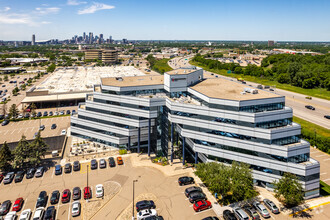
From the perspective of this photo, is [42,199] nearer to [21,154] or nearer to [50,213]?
[50,213]

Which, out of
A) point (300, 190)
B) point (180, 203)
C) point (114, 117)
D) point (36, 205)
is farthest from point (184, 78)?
point (36, 205)

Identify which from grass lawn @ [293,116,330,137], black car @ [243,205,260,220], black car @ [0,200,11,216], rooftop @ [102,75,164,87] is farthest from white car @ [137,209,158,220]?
grass lawn @ [293,116,330,137]

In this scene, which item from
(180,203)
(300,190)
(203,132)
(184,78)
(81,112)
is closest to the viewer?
(300,190)

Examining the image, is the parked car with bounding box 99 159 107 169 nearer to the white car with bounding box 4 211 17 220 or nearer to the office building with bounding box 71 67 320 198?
the office building with bounding box 71 67 320 198

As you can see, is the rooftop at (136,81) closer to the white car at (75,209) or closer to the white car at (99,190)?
the white car at (99,190)

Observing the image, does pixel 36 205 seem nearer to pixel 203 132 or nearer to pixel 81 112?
pixel 81 112

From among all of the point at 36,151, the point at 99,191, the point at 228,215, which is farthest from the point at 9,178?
the point at 228,215
